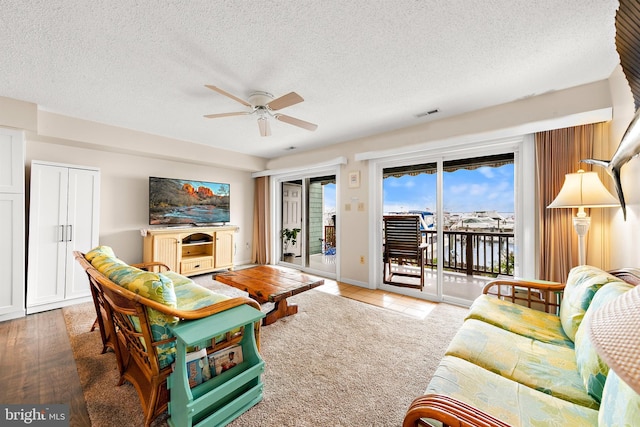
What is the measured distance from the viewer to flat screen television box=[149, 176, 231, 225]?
4168 millimetres

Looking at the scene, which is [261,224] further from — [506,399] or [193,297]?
[506,399]

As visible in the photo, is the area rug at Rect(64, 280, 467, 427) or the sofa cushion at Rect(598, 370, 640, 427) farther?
the area rug at Rect(64, 280, 467, 427)

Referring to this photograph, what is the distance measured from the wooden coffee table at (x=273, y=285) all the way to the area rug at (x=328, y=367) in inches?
4.4

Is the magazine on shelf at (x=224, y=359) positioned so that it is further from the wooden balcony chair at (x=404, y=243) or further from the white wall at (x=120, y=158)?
the white wall at (x=120, y=158)

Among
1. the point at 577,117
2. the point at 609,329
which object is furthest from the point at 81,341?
the point at 577,117

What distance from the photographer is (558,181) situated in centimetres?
242

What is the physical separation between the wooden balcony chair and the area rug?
84 centimetres

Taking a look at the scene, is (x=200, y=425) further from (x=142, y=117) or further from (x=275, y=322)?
(x=142, y=117)

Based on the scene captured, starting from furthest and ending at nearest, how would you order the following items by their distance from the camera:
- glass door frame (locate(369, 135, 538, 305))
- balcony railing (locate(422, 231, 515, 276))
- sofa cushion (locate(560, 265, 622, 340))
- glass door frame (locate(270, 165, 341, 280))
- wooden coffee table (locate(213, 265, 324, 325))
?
glass door frame (locate(270, 165, 341, 280)), balcony railing (locate(422, 231, 515, 276)), glass door frame (locate(369, 135, 538, 305)), wooden coffee table (locate(213, 265, 324, 325)), sofa cushion (locate(560, 265, 622, 340))

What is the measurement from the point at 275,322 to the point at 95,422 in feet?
4.89

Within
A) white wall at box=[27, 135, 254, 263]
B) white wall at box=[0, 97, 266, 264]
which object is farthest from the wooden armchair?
white wall at box=[27, 135, 254, 263]

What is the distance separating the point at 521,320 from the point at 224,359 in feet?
6.44

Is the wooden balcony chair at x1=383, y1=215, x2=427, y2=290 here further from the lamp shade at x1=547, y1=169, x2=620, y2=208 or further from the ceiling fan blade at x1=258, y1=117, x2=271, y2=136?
the ceiling fan blade at x1=258, y1=117, x2=271, y2=136

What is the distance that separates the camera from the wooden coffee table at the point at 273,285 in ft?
7.97
